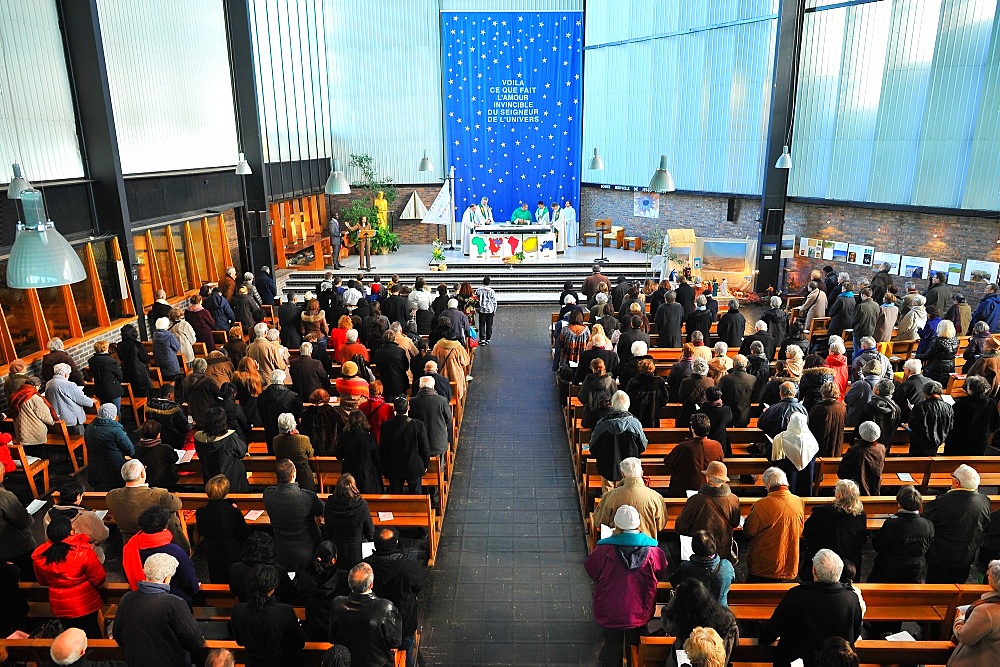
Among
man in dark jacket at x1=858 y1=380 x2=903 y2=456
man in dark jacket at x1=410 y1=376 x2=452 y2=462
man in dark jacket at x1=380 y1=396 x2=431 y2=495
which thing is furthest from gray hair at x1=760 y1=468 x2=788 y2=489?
man in dark jacket at x1=410 y1=376 x2=452 y2=462

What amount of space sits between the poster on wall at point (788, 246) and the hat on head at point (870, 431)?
38.3 feet

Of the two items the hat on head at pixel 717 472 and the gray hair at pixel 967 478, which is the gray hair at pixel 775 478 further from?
the gray hair at pixel 967 478

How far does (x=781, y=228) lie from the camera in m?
16.1

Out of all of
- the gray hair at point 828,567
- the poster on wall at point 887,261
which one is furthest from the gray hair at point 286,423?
the poster on wall at point 887,261

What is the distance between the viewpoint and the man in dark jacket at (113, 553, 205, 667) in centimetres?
371

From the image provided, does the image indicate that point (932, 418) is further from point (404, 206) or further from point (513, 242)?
point (404, 206)

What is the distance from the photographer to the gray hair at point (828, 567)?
369 cm

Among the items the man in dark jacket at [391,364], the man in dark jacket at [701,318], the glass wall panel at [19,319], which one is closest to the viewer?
the man in dark jacket at [391,364]

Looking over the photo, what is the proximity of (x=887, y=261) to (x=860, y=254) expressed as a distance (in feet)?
2.21

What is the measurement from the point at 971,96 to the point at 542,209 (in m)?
11.1

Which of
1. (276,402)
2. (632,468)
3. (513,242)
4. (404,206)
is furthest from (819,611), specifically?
(404,206)

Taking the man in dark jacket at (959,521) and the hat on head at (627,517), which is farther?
the man in dark jacket at (959,521)

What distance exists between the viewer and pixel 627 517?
13.8 ft

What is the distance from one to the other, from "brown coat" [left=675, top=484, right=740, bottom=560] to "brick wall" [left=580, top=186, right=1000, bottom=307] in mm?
11037
